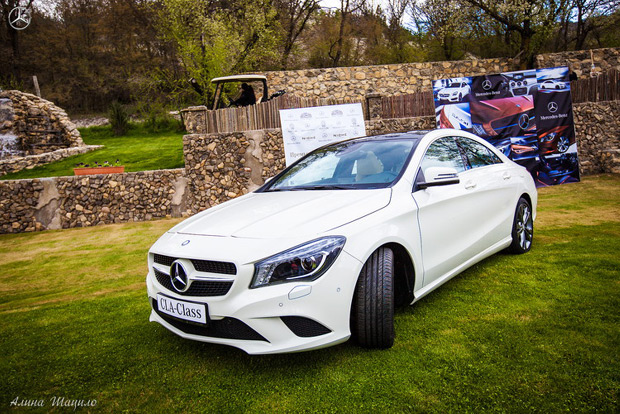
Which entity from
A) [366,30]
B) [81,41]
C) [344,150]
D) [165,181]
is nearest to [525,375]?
[344,150]

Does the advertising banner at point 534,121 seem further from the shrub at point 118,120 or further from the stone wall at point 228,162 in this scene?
the shrub at point 118,120

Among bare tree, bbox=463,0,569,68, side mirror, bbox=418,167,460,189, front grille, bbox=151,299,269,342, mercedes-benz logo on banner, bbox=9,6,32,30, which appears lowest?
front grille, bbox=151,299,269,342

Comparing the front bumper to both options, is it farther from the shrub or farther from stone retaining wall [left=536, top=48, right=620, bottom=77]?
the shrub

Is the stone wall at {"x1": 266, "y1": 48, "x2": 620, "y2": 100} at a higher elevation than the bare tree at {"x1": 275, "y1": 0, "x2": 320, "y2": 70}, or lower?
lower

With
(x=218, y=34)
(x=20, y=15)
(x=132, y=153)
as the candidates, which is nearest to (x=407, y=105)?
(x=218, y=34)

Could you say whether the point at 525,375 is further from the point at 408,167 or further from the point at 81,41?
the point at 81,41

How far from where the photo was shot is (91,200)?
8617 mm

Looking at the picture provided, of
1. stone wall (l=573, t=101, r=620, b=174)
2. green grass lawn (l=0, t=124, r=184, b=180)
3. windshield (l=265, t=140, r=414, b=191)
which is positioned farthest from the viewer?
green grass lawn (l=0, t=124, r=184, b=180)

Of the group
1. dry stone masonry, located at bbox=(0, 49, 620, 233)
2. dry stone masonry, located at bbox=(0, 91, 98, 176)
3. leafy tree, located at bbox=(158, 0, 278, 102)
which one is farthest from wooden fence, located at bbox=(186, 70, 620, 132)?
dry stone masonry, located at bbox=(0, 91, 98, 176)

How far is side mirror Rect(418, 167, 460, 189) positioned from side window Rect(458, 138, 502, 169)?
0.84 m

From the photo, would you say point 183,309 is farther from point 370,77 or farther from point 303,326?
point 370,77

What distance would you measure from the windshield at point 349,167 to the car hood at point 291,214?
191mm

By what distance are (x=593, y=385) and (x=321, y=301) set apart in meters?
1.46

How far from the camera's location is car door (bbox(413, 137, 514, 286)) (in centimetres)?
279
